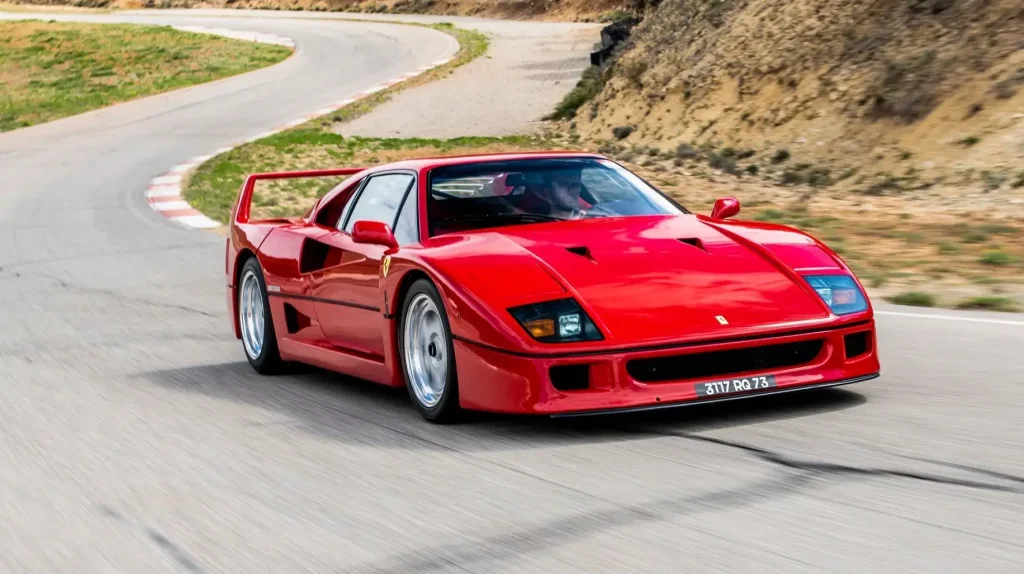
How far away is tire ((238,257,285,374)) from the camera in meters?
7.57

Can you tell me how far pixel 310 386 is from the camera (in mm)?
7219

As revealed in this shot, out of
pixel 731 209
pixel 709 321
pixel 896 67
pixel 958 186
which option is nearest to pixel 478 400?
pixel 709 321

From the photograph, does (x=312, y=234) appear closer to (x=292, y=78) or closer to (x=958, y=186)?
(x=958, y=186)

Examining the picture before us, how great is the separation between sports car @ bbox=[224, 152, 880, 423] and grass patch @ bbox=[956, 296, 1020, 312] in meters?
2.57

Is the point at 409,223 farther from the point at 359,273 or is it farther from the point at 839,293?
the point at 839,293

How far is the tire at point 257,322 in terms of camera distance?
757 cm

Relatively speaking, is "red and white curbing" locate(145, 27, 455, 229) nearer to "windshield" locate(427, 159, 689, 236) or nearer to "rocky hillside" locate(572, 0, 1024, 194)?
"rocky hillside" locate(572, 0, 1024, 194)

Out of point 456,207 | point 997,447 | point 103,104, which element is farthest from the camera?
point 103,104

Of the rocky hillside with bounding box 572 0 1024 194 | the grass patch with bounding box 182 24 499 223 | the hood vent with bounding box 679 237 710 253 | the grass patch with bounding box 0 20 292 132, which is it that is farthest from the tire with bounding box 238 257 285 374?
the grass patch with bounding box 0 20 292 132

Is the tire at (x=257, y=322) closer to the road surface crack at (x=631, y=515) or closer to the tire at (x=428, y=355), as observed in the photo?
the tire at (x=428, y=355)

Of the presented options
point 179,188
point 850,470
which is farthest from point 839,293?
point 179,188

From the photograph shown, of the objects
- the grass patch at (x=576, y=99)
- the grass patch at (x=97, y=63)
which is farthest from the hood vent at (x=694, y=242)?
the grass patch at (x=97, y=63)

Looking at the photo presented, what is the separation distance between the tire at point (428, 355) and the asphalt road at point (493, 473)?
0.11 metres

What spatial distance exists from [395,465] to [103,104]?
31.8m
